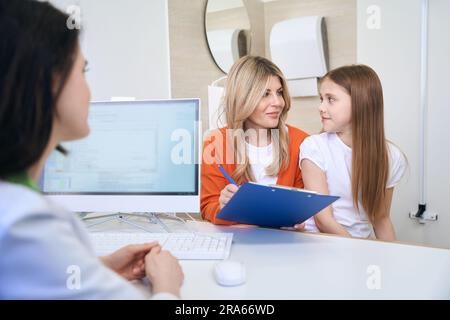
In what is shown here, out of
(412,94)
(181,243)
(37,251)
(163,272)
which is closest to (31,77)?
(37,251)

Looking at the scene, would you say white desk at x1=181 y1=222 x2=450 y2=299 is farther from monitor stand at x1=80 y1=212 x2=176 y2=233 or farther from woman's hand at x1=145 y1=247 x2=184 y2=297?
monitor stand at x1=80 y1=212 x2=176 y2=233

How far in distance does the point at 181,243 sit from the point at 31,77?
60 centimetres

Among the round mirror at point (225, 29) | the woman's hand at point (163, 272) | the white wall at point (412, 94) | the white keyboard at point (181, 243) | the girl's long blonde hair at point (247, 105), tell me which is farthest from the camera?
the round mirror at point (225, 29)

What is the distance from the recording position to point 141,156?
43.2 inches

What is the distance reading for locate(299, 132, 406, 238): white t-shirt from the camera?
1.38 meters

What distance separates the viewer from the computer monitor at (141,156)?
1.08 m

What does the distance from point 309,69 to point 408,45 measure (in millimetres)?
504

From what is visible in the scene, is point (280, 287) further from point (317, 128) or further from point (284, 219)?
point (317, 128)

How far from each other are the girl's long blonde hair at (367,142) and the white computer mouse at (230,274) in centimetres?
73

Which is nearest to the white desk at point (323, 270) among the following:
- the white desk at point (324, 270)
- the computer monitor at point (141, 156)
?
the white desk at point (324, 270)

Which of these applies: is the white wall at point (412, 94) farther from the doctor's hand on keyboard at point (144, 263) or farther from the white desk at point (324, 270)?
the doctor's hand on keyboard at point (144, 263)

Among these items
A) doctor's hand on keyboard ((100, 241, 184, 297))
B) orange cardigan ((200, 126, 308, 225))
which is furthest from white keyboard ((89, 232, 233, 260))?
orange cardigan ((200, 126, 308, 225))

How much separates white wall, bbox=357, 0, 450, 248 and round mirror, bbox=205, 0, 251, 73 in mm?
671

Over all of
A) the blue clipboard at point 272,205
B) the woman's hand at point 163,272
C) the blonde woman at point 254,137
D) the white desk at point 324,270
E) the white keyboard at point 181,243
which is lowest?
the white desk at point 324,270
